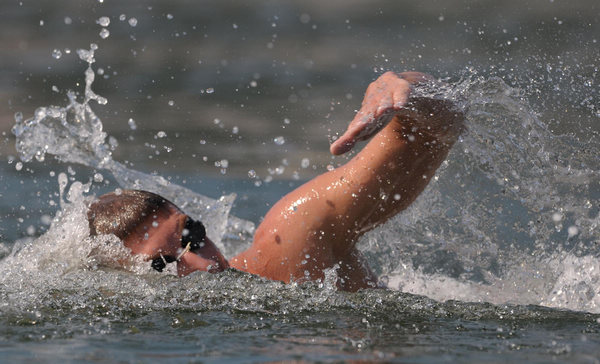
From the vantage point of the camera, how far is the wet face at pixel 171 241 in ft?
8.58

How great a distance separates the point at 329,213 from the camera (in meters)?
2.51

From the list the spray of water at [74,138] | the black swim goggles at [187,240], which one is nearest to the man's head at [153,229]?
the black swim goggles at [187,240]

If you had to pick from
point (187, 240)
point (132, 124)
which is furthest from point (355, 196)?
point (132, 124)

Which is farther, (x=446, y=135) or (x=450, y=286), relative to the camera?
(x=450, y=286)

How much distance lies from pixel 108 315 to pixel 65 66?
4634mm

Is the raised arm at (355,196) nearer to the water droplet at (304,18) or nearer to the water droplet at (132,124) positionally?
the water droplet at (132,124)

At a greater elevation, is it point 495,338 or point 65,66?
point 65,66

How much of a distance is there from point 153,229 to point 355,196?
0.62m

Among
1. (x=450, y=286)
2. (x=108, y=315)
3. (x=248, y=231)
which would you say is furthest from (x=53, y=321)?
(x=248, y=231)

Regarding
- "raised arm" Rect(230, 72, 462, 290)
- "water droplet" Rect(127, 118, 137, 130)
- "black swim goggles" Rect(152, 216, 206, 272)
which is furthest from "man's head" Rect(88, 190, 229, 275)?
"water droplet" Rect(127, 118, 137, 130)

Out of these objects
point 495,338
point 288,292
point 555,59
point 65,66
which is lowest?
point 495,338

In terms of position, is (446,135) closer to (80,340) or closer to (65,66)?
(80,340)

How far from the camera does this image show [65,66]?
6594mm

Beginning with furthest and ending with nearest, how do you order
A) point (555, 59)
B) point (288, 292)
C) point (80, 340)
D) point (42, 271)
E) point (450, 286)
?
point (555, 59), point (450, 286), point (42, 271), point (288, 292), point (80, 340)
